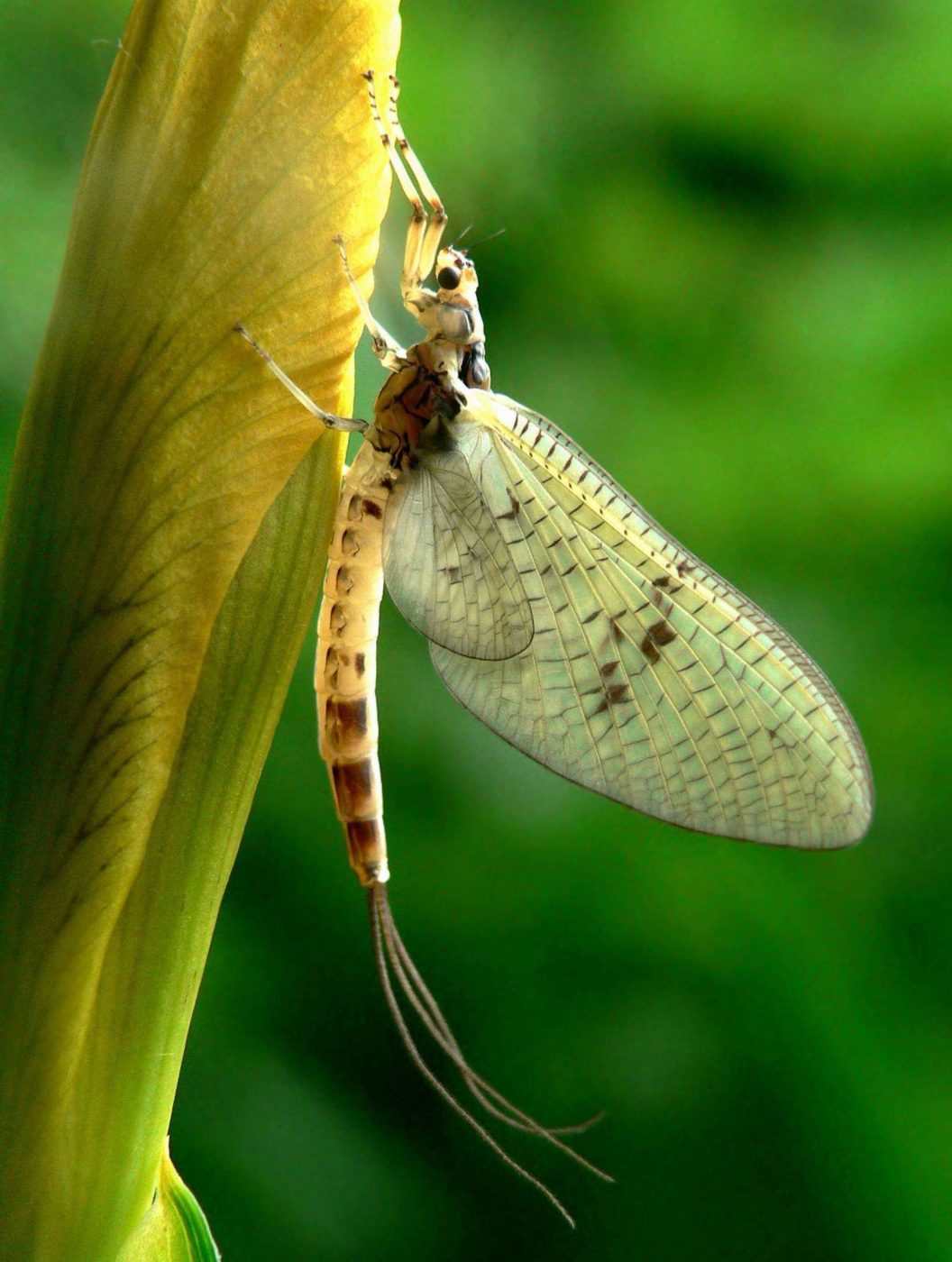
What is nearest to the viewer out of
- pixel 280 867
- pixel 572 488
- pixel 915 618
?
pixel 572 488

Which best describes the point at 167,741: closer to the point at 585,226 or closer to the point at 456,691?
the point at 456,691

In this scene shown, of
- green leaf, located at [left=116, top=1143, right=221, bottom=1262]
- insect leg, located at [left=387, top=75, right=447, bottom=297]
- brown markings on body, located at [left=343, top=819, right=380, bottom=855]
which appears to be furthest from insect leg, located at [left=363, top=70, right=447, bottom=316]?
green leaf, located at [left=116, top=1143, right=221, bottom=1262]

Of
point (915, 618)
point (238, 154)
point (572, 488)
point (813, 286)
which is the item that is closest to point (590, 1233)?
point (915, 618)

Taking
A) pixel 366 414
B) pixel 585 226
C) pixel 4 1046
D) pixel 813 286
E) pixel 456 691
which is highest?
pixel 585 226

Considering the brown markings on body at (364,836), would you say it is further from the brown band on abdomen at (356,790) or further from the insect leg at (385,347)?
the insect leg at (385,347)

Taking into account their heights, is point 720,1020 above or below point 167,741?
below

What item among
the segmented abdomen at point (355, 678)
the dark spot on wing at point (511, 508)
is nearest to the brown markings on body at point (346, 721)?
the segmented abdomen at point (355, 678)
